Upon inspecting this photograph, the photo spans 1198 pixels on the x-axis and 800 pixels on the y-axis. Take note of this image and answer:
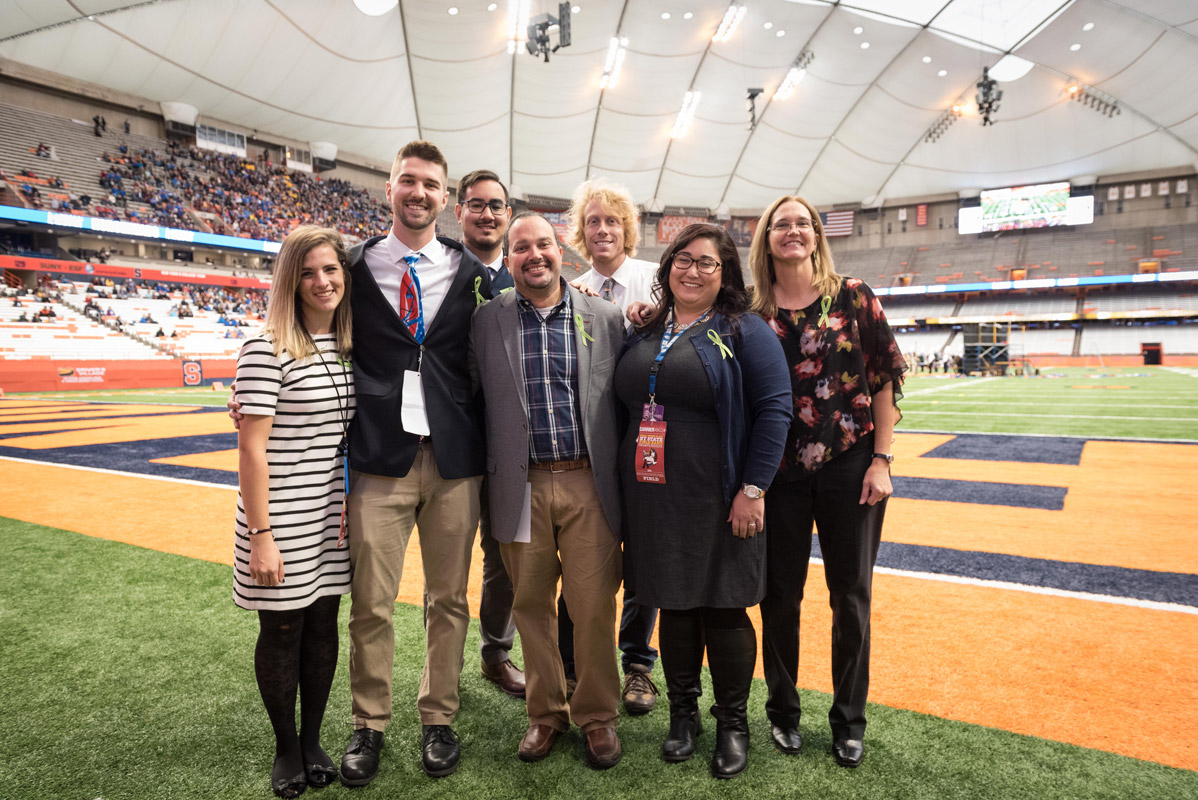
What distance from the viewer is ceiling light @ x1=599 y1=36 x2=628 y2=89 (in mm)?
32062

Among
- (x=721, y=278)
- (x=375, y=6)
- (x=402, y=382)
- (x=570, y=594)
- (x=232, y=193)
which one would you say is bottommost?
(x=570, y=594)

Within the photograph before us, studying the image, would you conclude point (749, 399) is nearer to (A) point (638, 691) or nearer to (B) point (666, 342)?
(B) point (666, 342)

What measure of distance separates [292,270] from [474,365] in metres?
0.72

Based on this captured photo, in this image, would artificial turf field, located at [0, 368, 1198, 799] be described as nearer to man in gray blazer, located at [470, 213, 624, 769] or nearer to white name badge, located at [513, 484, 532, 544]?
man in gray blazer, located at [470, 213, 624, 769]

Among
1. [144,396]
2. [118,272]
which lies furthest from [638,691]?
[118,272]

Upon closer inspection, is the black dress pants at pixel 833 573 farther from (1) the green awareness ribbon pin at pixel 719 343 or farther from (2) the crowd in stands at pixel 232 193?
(2) the crowd in stands at pixel 232 193

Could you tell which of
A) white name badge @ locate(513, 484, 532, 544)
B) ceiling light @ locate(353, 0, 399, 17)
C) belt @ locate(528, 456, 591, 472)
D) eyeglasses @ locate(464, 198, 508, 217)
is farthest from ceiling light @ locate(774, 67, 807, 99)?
white name badge @ locate(513, 484, 532, 544)

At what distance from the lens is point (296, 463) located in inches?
86.0

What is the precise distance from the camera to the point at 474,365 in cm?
258

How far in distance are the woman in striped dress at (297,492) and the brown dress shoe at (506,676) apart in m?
0.80

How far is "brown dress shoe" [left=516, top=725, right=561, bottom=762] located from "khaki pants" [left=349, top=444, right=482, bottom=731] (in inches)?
11.1

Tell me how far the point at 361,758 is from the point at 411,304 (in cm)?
160

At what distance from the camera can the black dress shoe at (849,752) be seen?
87.3 inches

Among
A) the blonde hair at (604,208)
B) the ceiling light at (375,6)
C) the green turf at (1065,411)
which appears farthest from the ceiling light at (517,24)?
the blonde hair at (604,208)
